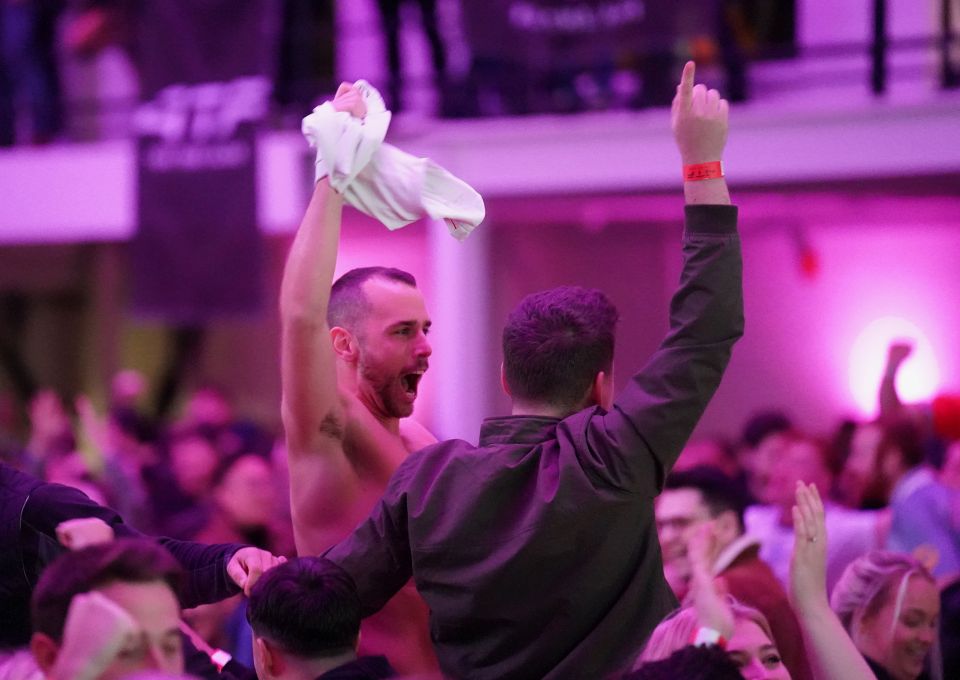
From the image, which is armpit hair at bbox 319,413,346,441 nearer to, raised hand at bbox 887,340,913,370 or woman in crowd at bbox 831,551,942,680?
woman in crowd at bbox 831,551,942,680

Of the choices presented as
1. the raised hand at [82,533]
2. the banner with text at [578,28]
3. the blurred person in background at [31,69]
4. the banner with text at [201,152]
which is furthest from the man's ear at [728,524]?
the blurred person in background at [31,69]

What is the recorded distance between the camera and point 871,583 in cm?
287

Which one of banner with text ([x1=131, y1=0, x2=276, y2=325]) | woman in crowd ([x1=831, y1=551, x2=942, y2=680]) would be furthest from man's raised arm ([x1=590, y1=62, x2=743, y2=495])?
banner with text ([x1=131, y1=0, x2=276, y2=325])

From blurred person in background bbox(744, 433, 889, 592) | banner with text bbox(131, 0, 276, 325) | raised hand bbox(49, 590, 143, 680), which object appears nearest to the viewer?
raised hand bbox(49, 590, 143, 680)

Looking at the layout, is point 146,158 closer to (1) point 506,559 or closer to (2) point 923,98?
(2) point 923,98

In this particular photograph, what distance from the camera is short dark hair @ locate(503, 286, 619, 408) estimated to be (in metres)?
2.08

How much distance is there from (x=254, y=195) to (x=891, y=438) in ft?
13.9

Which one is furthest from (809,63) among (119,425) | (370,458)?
(370,458)

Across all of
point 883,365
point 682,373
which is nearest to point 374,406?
point 682,373

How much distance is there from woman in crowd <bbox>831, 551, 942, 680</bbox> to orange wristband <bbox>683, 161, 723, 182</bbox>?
1244mm

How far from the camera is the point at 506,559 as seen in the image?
2004mm

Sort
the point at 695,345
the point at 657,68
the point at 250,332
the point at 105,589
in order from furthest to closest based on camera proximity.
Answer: the point at 250,332 < the point at 657,68 < the point at 695,345 < the point at 105,589

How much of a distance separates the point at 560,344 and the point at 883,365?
25.1ft

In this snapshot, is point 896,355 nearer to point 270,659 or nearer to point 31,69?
point 270,659
